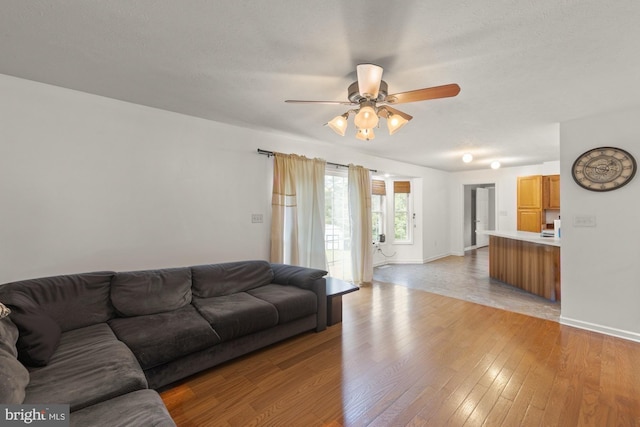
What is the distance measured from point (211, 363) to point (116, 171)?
6.49 feet

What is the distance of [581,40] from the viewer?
1.71m

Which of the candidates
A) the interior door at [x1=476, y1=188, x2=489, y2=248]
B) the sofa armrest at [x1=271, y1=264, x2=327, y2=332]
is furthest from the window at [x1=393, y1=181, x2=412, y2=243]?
the sofa armrest at [x1=271, y1=264, x2=327, y2=332]

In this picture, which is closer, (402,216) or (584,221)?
(584,221)

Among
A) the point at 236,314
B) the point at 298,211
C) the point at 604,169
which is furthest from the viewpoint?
the point at 298,211

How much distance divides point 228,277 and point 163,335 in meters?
1.01

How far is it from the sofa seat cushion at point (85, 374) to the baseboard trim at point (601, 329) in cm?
412

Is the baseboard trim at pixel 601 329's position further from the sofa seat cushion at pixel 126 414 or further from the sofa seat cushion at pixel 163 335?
the sofa seat cushion at pixel 126 414

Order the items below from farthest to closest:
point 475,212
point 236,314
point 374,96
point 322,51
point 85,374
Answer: point 475,212
point 236,314
point 374,96
point 322,51
point 85,374

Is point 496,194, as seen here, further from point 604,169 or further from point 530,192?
point 604,169

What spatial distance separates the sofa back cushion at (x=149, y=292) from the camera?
2.33 meters

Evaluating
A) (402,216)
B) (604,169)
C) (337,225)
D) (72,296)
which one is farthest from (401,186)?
(72,296)

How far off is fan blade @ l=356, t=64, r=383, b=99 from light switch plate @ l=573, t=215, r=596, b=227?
285 cm

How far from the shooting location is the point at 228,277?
2973mm

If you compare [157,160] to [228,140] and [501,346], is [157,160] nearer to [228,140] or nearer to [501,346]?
[228,140]
